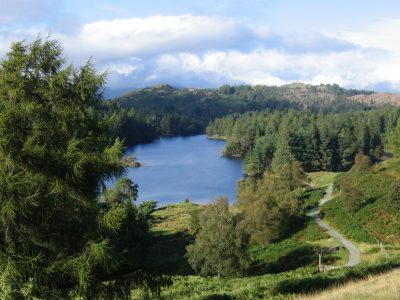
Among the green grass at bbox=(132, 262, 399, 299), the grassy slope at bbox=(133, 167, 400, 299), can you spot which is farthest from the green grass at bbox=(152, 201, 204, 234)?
the green grass at bbox=(132, 262, 399, 299)

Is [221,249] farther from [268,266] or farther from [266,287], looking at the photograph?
[266,287]

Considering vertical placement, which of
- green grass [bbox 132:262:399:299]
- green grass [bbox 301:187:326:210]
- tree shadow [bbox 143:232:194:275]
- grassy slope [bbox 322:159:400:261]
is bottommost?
tree shadow [bbox 143:232:194:275]

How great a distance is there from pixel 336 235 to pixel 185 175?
69745 millimetres

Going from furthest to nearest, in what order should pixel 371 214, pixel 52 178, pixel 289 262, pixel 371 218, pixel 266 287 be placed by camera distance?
pixel 371 214, pixel 371 218, pixel 289 262, pixel 266 287, pixel 52 178

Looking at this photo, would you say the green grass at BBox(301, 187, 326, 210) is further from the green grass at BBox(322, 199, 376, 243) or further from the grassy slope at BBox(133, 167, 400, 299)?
the green grass at BBox(322, 199, 376, 243)

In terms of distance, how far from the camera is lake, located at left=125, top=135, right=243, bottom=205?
9775 centimetres

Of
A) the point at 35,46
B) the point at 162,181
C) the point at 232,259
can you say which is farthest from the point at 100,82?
the point at 162,181

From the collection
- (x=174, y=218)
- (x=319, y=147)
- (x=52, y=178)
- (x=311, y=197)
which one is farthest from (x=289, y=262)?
(x=319, y=147)

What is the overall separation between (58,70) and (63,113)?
1362 mm

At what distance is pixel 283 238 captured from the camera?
56906mm

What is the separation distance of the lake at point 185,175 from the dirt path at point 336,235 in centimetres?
1893

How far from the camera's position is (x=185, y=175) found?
119062 mm

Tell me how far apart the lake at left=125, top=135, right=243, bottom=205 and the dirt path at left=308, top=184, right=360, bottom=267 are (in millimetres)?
18935

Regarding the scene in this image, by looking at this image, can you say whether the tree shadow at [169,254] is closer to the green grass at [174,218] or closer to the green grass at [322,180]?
the green grass at [174,218]
